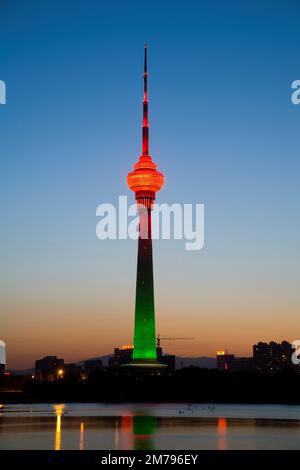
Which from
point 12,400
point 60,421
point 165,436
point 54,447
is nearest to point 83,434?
point 165,436

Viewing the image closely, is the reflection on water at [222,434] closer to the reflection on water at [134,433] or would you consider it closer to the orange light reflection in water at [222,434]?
the orange light reflection in water at [222,434]

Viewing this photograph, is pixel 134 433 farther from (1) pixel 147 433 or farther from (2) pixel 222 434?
(2) pixel 222 434

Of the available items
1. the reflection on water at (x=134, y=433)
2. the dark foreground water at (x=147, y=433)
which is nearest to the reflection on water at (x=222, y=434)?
the dark foreground water at (x=147, y=433)

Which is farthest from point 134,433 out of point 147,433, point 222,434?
point 222,434

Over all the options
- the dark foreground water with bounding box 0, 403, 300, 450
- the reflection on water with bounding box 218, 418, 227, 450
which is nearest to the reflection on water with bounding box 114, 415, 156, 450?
the dark foreground water with bounding box 0, 403, 300, 450

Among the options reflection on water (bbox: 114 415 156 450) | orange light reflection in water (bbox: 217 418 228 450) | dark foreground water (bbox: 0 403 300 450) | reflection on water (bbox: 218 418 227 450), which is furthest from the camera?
dark foreground water (bbox: 0 403 300 450)

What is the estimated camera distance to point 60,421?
10538 centimetres

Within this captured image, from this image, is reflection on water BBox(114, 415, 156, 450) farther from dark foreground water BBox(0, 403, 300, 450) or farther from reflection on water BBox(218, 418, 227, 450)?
reflection on water BBox(218, 418, 227, 450)

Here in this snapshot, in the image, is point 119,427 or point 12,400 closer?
point 119,427

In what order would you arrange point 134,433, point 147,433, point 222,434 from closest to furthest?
1. point 147,433
2. point 134,433
3. point 222,434

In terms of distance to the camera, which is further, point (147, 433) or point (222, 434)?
point (222, 434)
